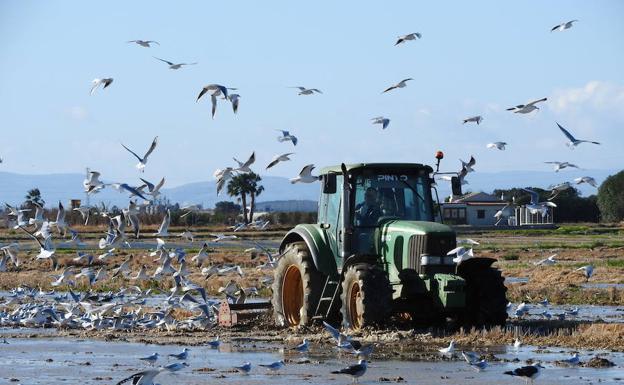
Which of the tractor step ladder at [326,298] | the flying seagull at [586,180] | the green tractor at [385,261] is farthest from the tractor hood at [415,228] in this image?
the flying seagull at [586,180]

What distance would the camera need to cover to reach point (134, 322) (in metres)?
20.1

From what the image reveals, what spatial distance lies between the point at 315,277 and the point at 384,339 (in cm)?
213

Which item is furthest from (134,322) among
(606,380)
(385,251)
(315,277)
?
(606,380)

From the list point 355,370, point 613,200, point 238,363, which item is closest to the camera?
point 355,370

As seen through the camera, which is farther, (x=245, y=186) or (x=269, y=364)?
(x=245, y=186)

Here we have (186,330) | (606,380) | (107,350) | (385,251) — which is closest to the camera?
(606,380)

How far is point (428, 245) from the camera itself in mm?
17234

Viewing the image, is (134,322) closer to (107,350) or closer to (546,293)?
(107,350)

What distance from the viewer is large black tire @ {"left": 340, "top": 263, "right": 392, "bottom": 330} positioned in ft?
55.2

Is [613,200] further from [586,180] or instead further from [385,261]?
[385,261]

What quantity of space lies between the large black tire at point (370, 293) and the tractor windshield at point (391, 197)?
1.09 metres

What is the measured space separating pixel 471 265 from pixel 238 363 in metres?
4.33

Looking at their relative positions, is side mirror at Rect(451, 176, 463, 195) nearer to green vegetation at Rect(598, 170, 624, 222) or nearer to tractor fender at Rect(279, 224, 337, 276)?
tractor fender at Rect(279, 224, 337, 276)

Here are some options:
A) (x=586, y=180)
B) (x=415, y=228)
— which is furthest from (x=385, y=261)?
(x=586, y=180)
